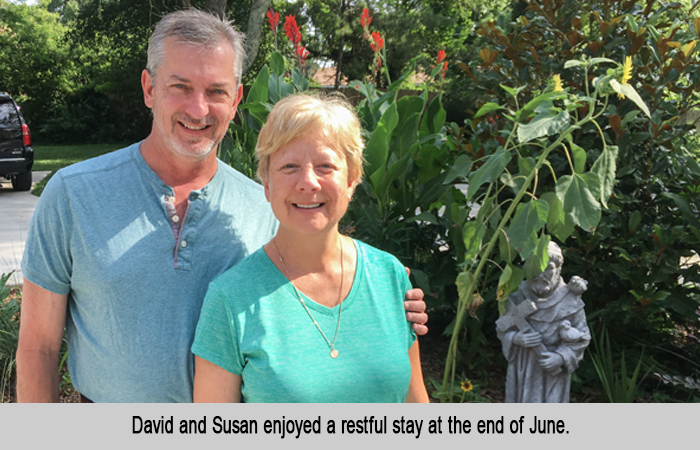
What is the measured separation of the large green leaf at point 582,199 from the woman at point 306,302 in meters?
0.55

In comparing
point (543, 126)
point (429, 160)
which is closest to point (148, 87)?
point (543, 126)

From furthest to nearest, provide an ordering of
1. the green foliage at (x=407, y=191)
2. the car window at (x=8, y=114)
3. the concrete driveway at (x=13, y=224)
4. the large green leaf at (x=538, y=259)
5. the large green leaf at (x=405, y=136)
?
the car window at (x=8, y=114)
the concrete driveway at (x=13, y=224)
the large green leaf at (x=405, y=136)
the green foliage at (x=407, y=191)
the large green leaf at (x=538, y=259)

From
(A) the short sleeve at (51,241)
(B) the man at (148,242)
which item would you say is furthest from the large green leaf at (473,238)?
(A) the short sleeve at (51,241)

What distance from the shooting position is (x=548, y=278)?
2.43m

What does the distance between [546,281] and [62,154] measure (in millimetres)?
18755

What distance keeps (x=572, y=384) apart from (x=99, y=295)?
97.9 inches

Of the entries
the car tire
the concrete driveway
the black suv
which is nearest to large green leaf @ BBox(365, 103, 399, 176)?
Answer: the concrete driveway

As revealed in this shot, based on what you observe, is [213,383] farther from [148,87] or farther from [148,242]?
[148,87]

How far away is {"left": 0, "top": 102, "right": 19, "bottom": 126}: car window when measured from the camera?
1058 centimetres

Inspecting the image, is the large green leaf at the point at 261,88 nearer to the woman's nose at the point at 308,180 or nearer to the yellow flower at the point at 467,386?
the yellow flower at the point at 467,386

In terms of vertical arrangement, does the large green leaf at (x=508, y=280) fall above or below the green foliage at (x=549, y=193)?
below

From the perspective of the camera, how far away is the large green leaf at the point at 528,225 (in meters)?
1.89

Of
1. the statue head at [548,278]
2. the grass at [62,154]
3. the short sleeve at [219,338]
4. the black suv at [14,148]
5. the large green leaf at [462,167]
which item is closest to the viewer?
the short sleeve at [219,338]

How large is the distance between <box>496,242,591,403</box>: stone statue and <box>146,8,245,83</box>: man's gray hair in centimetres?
143
